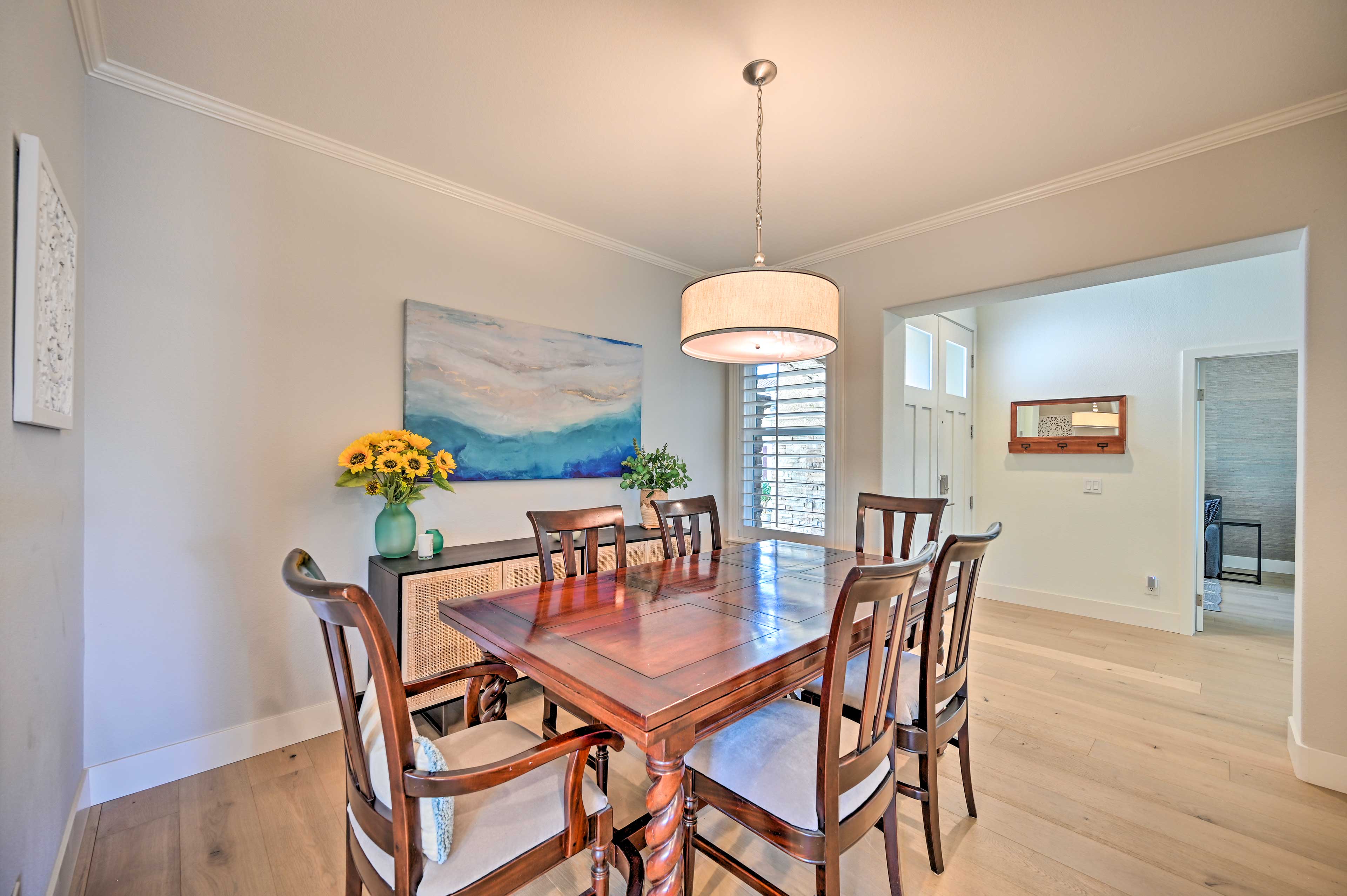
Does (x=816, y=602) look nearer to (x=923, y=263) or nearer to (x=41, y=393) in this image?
(x=41, y=393)

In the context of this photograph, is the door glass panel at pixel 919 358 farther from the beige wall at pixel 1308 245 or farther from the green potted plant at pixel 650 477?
the green potted plant at pixel 650 477

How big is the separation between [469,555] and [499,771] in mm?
1697

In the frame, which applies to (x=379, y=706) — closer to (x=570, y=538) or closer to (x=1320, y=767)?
(x=570, y=538)

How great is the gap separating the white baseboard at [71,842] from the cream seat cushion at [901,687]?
2103mm

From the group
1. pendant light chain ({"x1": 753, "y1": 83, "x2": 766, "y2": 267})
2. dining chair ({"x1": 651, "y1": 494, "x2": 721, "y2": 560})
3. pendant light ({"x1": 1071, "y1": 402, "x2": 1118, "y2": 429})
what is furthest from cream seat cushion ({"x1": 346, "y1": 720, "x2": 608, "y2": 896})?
pendant light ({"x1": 1071, "y1": 402, "x2": 1118, "y2": 429})

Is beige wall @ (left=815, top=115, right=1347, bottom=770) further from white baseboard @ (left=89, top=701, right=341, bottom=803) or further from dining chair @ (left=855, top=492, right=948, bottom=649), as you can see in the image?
white baseboard @ (left=89, top=701, right=341, bottom=803)

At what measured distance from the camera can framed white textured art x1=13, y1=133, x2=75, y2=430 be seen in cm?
126

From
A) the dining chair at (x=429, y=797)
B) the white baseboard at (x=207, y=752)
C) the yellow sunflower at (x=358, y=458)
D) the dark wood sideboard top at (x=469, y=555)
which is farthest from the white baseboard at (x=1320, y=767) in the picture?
the yellow sunflower at (x=358, y=458)

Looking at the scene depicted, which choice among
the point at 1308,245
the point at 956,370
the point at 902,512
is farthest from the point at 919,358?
the point at 1308,245

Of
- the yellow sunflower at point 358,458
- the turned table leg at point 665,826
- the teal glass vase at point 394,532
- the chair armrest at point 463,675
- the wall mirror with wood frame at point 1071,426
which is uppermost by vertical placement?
the wall mirror with wood frame at point 1071,426

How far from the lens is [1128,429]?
4.02m

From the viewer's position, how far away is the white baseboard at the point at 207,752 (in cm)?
197

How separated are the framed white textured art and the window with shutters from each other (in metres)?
3.16

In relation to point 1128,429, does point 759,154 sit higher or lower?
higher
